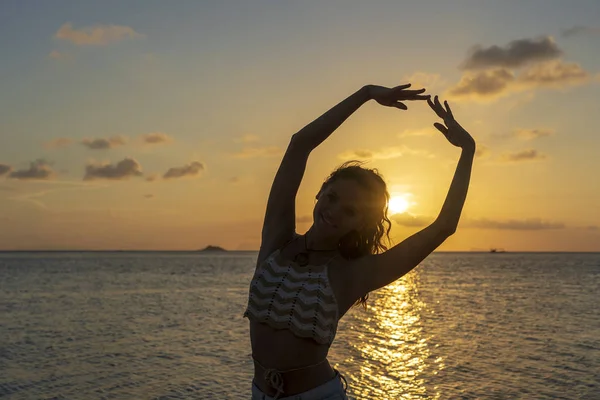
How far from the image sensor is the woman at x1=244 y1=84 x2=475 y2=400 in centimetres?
393

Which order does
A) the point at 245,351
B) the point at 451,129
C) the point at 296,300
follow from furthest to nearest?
the point at 245,351, the point at 451,129, the point at 296,300

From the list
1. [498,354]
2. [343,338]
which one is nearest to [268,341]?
[498,354]

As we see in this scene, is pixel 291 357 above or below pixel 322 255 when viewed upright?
below

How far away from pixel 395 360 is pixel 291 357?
20.5m

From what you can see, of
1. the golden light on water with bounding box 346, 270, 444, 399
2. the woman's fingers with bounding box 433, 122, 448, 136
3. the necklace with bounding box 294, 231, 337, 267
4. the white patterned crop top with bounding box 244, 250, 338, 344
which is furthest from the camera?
the golden light on water with bounding box 346, 270, 444, 399

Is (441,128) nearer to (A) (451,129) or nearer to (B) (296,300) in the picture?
(A) (451,129)

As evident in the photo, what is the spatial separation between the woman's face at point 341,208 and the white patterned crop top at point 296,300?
0.77ft

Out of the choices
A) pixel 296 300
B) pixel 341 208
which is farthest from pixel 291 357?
pixel 341 208

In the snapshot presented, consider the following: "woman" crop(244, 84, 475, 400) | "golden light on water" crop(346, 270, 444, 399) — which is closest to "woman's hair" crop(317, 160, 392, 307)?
"woman" crop(244, 84, 475, 400)

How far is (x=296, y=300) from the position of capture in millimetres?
3906

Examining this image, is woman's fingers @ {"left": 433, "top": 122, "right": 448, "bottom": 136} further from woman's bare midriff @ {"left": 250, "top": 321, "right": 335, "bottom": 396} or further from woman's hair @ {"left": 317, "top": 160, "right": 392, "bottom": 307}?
woman's bare midriff @ {"left": 250, "top": 321, "right": 335, "bottom": 396}

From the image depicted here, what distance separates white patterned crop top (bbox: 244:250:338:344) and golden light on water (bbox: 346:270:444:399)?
1474 cm

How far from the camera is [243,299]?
5266 cm

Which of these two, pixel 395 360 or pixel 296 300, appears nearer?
pixel 296 300
